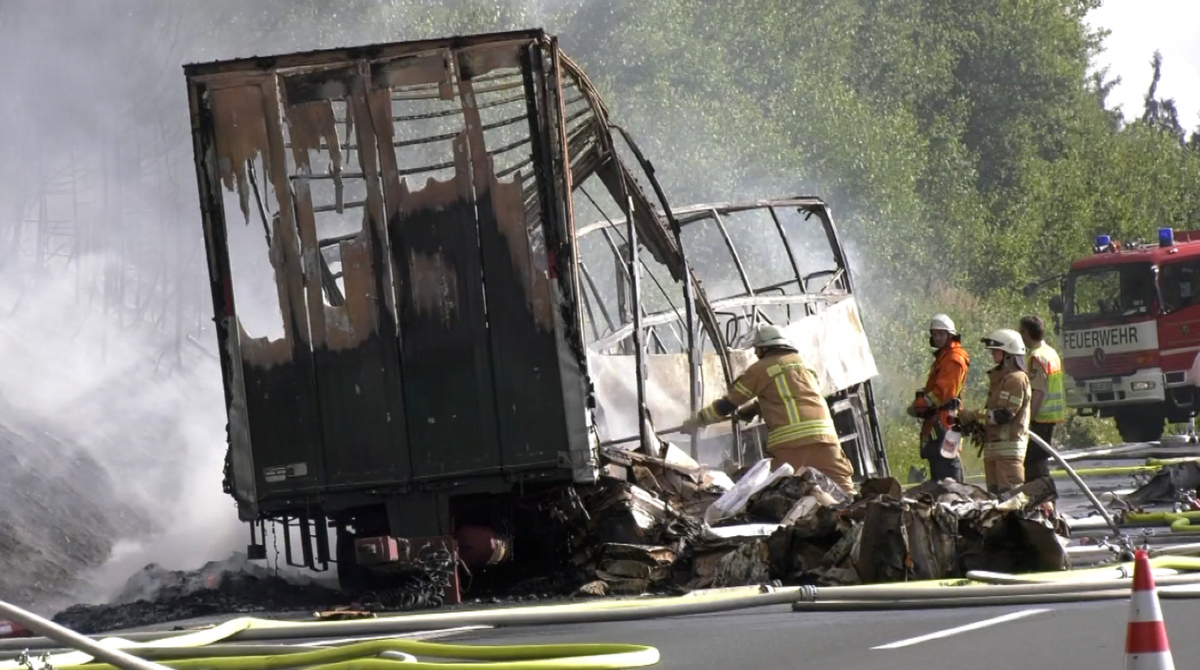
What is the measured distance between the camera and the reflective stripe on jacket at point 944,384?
42.6 ft

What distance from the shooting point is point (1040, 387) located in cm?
1378

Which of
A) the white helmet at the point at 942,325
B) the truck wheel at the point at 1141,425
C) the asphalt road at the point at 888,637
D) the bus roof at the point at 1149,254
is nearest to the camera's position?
the asphalt road at the point at 888,637

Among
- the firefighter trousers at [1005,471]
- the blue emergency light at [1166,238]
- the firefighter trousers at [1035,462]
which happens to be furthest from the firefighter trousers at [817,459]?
the blue emergency light at [1166,238]

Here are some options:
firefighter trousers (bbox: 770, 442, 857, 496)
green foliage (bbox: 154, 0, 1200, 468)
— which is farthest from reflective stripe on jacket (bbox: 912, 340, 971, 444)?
green foliage (bbox: 154, 0, 1200, 468)

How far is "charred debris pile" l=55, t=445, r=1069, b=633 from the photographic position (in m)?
9.62

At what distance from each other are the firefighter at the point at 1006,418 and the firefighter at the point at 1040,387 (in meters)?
0.72

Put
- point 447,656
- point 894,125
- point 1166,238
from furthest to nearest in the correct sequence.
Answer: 1. point 894,125
2. point 1166,238
3. point 447,656

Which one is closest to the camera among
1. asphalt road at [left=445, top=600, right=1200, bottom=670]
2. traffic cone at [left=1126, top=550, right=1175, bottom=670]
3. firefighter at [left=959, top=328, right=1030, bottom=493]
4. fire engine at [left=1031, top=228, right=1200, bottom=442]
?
traffic cone at [left=1126, top=550, right=1175, bottom=670]

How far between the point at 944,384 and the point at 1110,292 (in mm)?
13593

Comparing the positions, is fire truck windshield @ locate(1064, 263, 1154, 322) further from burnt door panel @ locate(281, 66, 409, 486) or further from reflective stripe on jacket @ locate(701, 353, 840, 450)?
burnt door panel @ locate(281, 66, 409, 486)

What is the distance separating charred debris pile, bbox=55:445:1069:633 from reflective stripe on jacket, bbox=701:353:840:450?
1.31 ft

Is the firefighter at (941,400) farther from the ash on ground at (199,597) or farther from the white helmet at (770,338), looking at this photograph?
the ash on ground at (199,597)

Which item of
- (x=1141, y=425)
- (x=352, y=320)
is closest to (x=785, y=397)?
(x=352, y=320)

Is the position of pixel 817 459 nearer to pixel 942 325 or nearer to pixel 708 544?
pixel 708 544
